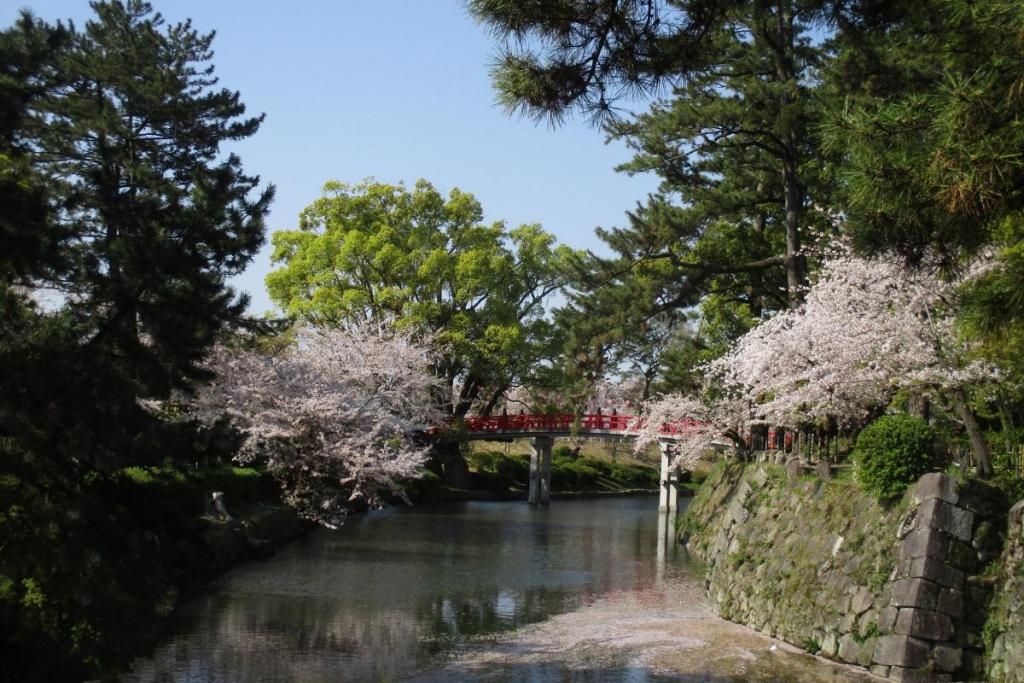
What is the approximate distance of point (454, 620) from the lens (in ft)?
50.1

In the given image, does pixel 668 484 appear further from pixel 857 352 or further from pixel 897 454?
pixel 897 454

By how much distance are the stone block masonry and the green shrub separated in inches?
11.9

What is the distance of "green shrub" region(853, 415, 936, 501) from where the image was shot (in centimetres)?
1266

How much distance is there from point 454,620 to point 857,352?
8368 millimetres

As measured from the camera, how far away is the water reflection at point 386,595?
1234cm

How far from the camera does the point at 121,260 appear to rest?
997cm

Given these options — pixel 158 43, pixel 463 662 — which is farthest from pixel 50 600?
pixel 158 43

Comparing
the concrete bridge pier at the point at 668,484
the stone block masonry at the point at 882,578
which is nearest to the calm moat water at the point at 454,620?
the stone block masonry at the point at 882,578

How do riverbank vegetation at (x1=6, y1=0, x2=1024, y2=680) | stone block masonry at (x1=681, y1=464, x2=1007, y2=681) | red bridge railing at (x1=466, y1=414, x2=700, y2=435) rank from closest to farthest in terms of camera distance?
riverbank vegetation at (x1=6, y1=0, x2=1024, y2=680), stone block masonry at (x1=681, y1=464, x2=1007, y2=681), red bridge railing at (x1=466, y1=414, x2=700, y2=435)

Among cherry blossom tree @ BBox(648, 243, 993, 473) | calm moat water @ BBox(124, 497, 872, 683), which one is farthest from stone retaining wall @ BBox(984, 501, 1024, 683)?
cherry blossom tree @ BBox(648, 243, 993, 473)

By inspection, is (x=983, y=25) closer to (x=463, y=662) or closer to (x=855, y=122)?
(x=855, y=122)

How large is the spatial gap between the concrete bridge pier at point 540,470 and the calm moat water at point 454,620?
15.9 metres

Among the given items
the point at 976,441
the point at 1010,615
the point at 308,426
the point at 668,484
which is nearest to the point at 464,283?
the point at 668,484

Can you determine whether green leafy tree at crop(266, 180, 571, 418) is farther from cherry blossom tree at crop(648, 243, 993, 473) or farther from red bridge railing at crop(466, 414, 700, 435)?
cherry blossom tree at crop(648, 243, 993, 473)
